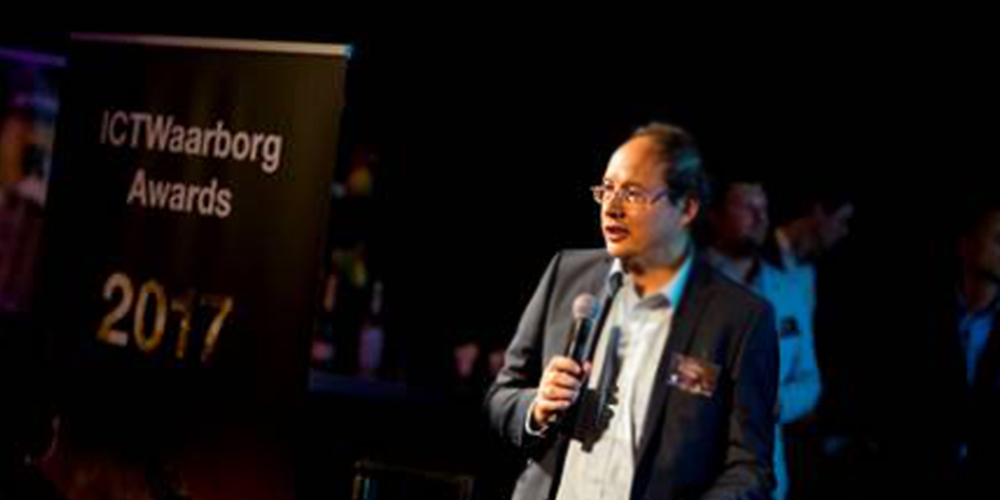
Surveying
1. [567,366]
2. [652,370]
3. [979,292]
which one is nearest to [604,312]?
[652,370]

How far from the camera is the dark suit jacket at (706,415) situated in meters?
2.38

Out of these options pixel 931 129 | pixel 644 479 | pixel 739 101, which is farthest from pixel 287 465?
pixel 931 129

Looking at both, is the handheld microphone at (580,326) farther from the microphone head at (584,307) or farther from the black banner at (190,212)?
the black banner at (190,212)

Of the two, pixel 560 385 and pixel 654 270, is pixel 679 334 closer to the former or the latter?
pixel 654 270

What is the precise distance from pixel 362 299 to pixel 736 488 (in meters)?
3.22

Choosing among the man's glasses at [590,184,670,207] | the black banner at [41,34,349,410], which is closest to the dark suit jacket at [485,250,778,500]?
the man's glasses at [590,184,670,207]

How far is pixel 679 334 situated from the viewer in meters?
2.47

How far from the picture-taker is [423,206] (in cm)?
569

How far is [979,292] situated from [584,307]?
213 centimetres

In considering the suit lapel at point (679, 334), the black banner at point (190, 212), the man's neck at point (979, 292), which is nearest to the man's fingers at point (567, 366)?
the suit lapel at point (679, 334)

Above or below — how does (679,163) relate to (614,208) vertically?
above

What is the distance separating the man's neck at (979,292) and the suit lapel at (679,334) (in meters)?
1.84

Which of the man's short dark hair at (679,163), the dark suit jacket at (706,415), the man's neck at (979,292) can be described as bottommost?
the dark suit jacket at (706,415)

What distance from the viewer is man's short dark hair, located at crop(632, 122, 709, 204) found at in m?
2.51
